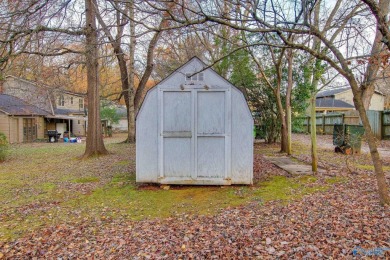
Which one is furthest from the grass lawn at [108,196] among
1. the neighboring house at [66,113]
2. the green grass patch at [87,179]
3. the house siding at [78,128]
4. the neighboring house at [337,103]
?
the neighboring house at [337,103]

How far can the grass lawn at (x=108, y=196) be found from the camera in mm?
4820

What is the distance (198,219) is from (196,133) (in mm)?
2303

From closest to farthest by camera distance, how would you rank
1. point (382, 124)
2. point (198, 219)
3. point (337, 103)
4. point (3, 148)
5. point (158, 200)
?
point (198, 219)
point (158, 200)
point (3, 148)
point (382, 124)
point (337, 103)

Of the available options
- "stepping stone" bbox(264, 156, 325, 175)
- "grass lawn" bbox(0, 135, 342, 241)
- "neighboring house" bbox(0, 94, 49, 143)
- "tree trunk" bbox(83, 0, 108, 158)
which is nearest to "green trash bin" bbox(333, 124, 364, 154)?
"stepping stone" bbox(264, 156, 325, 175)

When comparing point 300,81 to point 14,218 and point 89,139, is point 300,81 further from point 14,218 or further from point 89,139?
point 14,218

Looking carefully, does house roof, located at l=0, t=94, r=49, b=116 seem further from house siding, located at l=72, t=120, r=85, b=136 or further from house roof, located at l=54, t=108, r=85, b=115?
house siding, located at l=72, t=120, r=85, b=136

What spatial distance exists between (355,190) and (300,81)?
7960 mm

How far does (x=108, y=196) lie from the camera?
6.06m

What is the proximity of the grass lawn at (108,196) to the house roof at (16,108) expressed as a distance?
13804mm

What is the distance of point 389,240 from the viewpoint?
324cm

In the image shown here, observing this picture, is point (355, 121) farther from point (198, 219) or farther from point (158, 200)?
point (198, 219)

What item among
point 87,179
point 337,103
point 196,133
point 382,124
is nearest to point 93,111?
point 87,179

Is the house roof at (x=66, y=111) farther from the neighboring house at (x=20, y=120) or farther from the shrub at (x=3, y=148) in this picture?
the shrub at (x=3, y=148)

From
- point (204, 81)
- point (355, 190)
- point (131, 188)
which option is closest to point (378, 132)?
point (355, 190)
